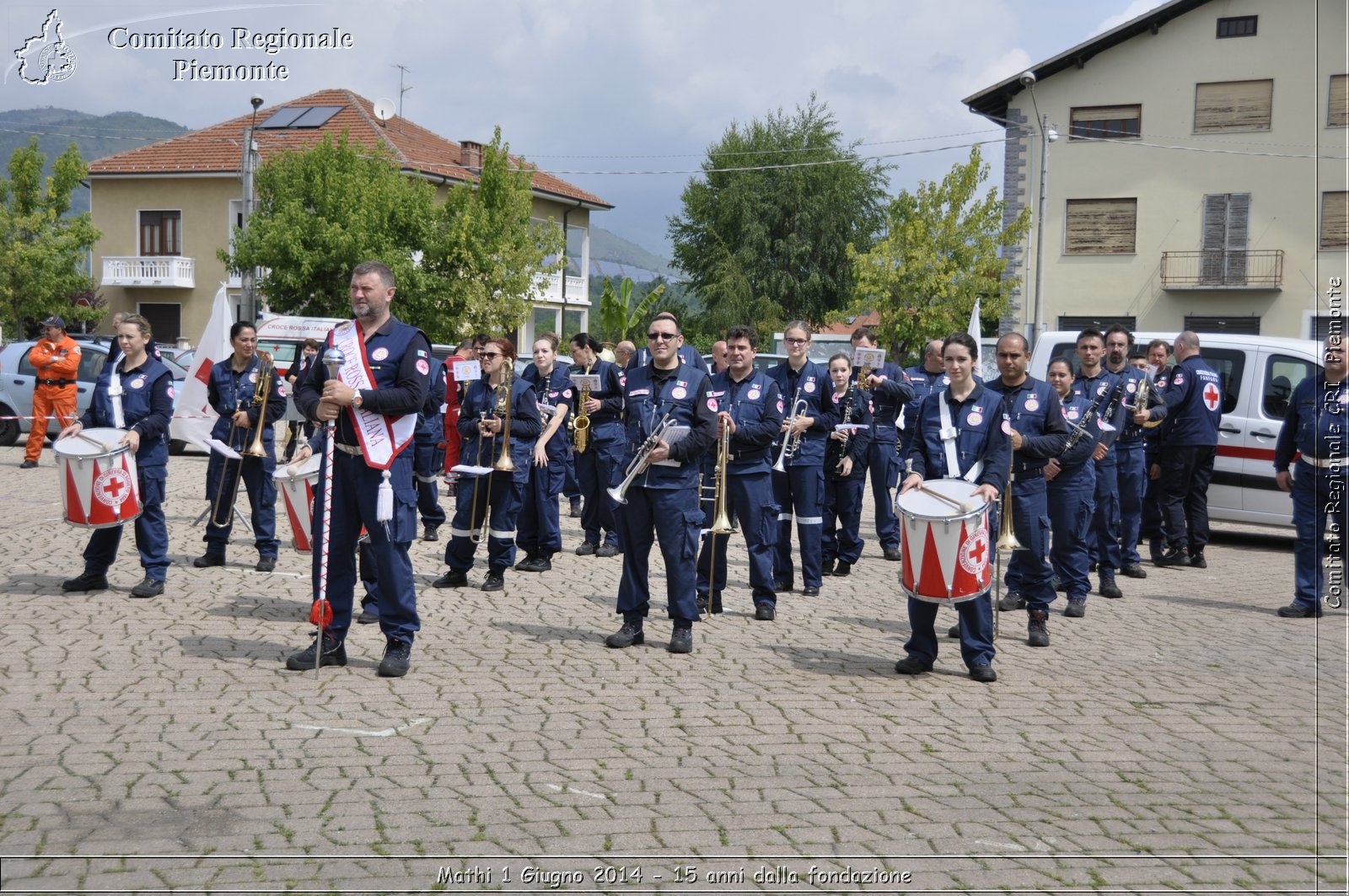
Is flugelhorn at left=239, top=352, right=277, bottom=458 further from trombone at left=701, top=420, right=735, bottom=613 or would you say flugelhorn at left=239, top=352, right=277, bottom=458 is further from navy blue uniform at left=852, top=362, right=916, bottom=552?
navy blue uniform at left=852, top=362, right=916, bottom=552

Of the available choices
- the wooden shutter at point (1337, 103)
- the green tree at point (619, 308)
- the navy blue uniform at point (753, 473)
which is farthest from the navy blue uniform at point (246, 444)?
the wooden shutter at point (1337, 103)

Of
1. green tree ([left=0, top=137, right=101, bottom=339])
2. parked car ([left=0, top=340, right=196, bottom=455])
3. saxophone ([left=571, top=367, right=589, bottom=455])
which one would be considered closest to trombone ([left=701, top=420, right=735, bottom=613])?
saxophone ([left=571, top=367, right=589, bottom=455])

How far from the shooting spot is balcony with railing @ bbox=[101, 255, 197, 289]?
156ft

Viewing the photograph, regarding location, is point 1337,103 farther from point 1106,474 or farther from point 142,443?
point 142,443

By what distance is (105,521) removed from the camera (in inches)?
351

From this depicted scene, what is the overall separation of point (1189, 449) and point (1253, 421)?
5.41 ft

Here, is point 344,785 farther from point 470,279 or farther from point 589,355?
point 470,279

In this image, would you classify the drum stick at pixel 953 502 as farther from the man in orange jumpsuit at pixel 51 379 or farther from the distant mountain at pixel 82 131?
the distant mountain at pixel 82 131

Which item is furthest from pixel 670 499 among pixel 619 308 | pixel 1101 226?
pixel 619 308

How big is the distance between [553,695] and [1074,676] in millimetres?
3152

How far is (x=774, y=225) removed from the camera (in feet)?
187

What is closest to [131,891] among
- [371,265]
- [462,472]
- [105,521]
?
[371,265]

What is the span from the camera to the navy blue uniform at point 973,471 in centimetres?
746

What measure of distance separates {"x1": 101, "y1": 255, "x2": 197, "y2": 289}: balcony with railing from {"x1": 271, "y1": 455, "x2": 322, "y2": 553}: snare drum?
41.8m
